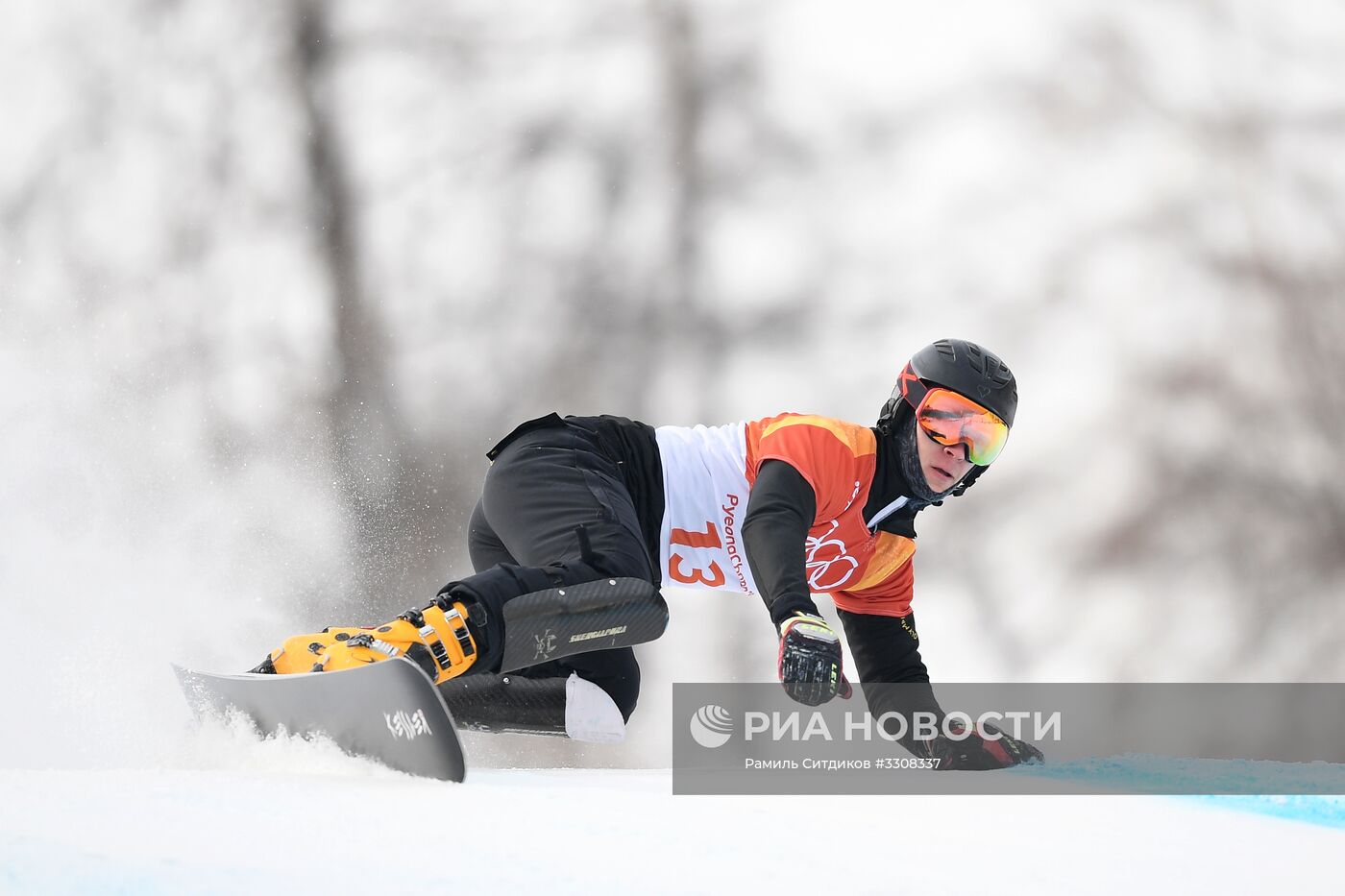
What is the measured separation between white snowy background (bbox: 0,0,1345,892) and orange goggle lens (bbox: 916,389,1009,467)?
11.7 feet

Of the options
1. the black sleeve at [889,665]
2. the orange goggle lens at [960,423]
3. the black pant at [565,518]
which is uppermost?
the orange goggle lens at [960,423]

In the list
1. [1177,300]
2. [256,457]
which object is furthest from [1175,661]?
[256,457]

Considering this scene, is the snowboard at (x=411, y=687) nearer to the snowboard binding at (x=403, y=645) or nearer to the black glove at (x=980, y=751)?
the snowboard binding at (x=403, y=645)

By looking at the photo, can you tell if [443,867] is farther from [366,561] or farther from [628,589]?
[366,561]

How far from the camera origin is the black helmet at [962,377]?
220 cm

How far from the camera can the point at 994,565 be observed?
6320mm

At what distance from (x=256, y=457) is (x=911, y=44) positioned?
445 cm

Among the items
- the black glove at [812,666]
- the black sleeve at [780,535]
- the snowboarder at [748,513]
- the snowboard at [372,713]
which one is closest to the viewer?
the snowboard at [372,713]

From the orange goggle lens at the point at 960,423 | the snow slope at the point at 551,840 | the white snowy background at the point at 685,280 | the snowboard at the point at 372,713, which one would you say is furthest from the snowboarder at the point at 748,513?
the white snowy background at the point at 685,280

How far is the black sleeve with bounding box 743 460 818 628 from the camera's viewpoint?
1860 millimetres

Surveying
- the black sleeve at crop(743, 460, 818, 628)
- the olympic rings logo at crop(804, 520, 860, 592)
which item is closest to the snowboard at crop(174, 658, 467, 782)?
the black sleeve at crop(743, 460, 818, 628)

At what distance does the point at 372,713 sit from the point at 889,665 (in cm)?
121

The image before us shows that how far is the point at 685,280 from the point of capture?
21.1 ft

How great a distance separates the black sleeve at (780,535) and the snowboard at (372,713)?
603 millimetres
